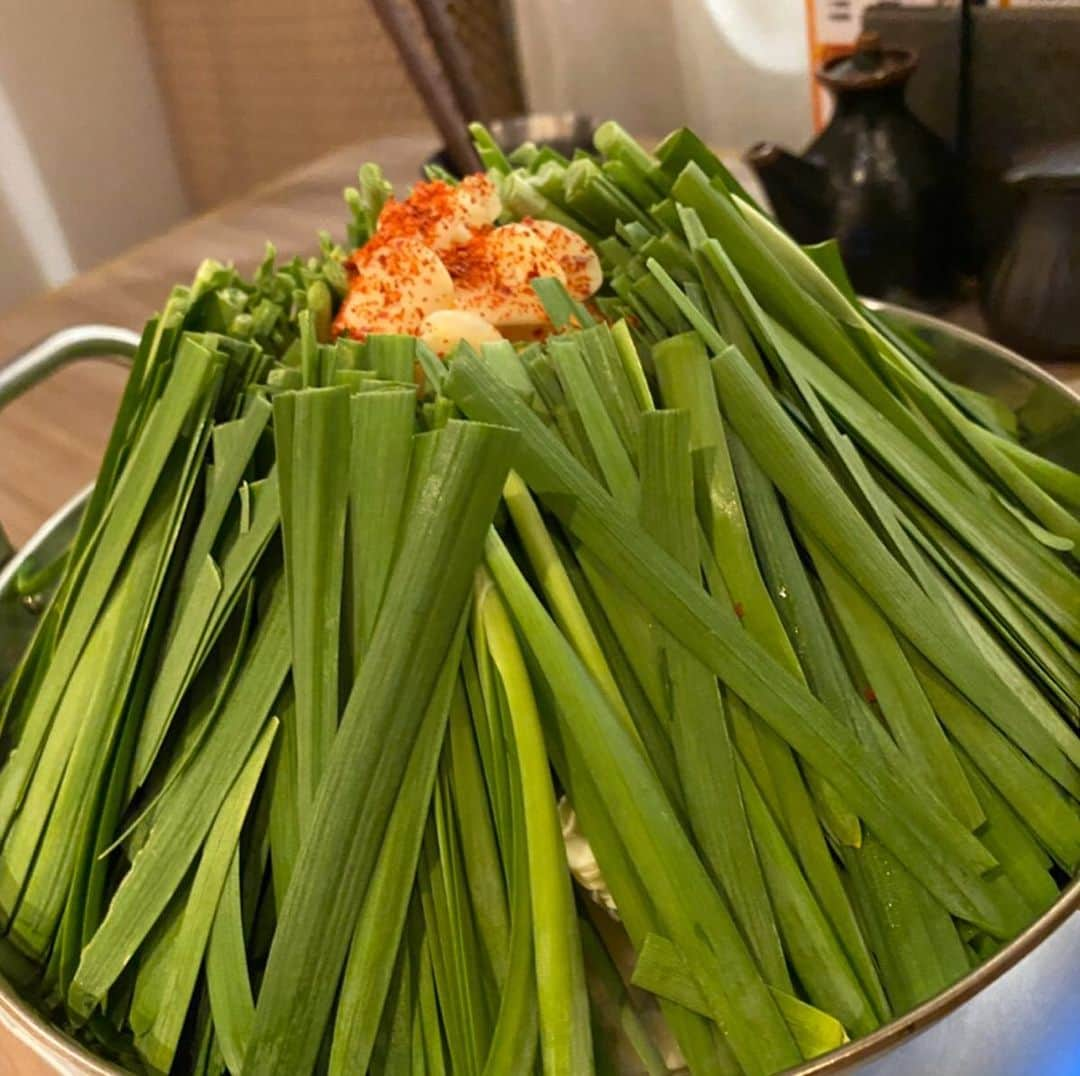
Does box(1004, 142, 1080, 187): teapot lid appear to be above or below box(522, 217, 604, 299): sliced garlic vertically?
below

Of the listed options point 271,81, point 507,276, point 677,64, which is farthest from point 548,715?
point 271,81

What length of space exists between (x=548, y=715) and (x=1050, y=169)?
27.6 inches

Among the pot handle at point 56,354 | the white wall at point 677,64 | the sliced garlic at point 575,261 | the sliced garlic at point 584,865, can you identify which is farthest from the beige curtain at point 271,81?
the sliced garlic at point 584,865

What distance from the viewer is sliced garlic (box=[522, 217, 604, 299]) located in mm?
739

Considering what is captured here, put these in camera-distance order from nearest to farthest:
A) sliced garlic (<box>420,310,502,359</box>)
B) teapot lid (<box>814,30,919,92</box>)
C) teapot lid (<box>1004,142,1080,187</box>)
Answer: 1. sliced garlic (<box>420,310,502,359</box>)
2. teapot lid (<box>1004,142,1080,187</box>)
3. teapot lid (<box>814,30,919,92</box>)

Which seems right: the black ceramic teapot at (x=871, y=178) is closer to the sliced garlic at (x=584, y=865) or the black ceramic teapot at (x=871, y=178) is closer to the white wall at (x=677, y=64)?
the white wall at (x=677, y=64)

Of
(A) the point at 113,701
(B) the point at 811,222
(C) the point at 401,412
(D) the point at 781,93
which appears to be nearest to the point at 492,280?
(C) the point at 401,412

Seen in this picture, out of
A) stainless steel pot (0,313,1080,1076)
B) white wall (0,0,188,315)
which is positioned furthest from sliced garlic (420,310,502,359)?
white wall (0,0,188,315)

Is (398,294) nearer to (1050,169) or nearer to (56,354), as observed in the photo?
(56,354)

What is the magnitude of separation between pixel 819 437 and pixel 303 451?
0.27 meters

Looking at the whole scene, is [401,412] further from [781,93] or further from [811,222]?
[781,93]

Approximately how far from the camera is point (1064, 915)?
1.43ft

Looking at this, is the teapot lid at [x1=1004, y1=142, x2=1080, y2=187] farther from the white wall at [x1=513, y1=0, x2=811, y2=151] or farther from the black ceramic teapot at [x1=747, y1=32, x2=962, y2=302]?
the white wall at [x1=513, y1=0, x2=811, y2=151]

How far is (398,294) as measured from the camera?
2.44ft
